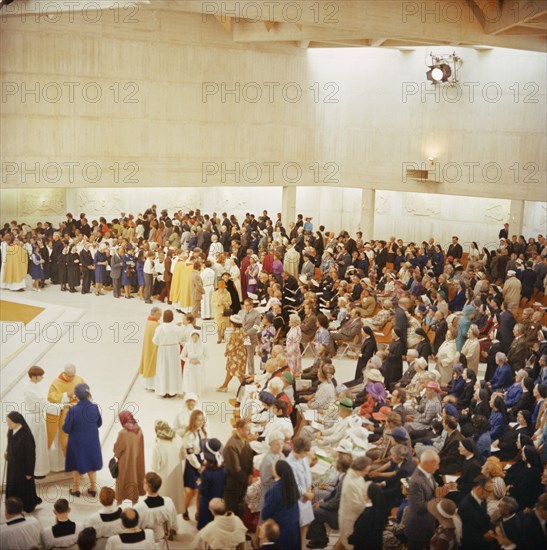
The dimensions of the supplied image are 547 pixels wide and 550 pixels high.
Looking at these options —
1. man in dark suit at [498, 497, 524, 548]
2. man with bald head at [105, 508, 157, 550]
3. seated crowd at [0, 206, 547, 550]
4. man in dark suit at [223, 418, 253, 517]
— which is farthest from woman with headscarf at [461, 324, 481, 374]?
man with bald head at [105, 508, 157, 550]

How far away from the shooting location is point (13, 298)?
19.2m

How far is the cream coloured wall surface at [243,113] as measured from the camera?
80.0 ft

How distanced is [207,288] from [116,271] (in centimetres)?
300

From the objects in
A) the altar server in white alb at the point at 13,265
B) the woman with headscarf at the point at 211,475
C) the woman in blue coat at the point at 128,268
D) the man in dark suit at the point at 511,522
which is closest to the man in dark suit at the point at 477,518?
the man in dark suit at the point at 511,522

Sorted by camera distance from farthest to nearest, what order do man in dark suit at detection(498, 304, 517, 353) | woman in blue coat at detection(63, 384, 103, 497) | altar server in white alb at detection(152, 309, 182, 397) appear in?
man in dark suit at detection(498, 304, 517, 353)
altar server in white alb at detection(152, 309, 182, 397)
woman in blue coat at detection(63, 384, 103, 497)

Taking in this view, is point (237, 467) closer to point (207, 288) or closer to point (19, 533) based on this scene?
point (19, 533)

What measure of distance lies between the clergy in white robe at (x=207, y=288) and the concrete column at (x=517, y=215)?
1195 centimetres

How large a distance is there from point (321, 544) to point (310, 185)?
67.1ft

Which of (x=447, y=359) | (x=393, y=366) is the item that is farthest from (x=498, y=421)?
(x=393, y=366)

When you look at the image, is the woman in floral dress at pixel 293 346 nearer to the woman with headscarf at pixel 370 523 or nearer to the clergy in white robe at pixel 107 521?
the woman with headscarf at pixel 370 523

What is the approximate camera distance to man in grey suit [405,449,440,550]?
28.0ft

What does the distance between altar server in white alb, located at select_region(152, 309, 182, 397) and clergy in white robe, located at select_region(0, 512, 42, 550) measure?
4949 millimetres

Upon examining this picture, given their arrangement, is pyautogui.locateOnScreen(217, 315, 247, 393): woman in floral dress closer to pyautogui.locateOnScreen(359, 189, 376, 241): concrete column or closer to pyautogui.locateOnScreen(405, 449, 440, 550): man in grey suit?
pyautogui.locateOnScreen(405, 449, 440, 550): man in grey suit

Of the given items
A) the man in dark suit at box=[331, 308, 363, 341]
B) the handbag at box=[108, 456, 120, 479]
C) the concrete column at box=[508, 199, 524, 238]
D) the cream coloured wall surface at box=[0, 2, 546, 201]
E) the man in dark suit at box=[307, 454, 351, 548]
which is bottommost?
the man in dark suit at box=[307, 454, 351, 548]
